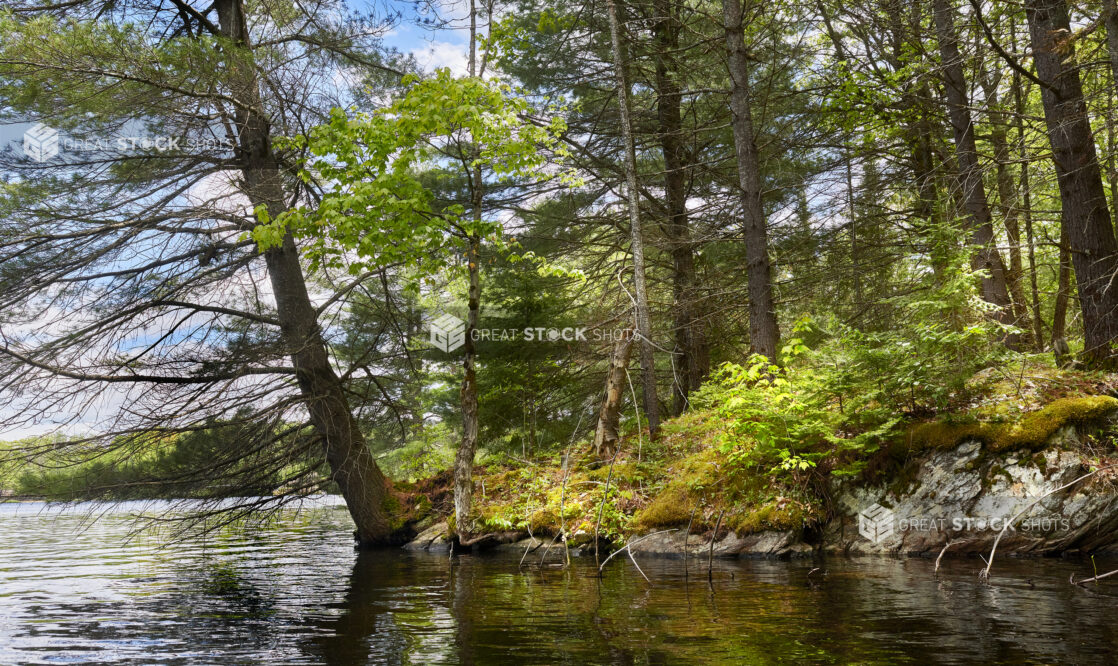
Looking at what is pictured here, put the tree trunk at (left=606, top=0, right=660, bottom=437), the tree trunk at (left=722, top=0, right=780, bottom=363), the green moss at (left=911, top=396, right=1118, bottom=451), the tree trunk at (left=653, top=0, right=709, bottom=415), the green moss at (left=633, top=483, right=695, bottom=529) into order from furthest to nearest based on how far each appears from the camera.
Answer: the tree trunk at (left=653, top=0, right=709, bottom=415) < the tree trunk at (left=606, top=0, right=660, bottom=437) < the tree trunk at (left=722, top=0, right=780, bottom=363) < the green moss at (left=633, top=483, right=695, bottom=529) < the green moss at (left=911, top=396, right=1118, bottom=451)

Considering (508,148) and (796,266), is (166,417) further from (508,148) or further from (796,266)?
(796,266)

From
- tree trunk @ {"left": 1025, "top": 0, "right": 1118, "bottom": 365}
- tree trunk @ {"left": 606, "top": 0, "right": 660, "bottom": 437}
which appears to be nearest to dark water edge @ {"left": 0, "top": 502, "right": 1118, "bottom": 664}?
tree trunk @ {"left": 1025, "top": 0, "right": 1118, "bottom": 365}

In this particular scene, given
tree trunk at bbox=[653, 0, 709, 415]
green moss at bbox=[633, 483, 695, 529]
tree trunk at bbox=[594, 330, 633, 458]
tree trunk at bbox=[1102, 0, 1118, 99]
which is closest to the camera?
tree trunk at bbox=[1102, 0, 1118, 99]

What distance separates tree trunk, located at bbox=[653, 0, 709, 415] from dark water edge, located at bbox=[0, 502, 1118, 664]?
5781 millimetres

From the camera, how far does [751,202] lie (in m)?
11.7

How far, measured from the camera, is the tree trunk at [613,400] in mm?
12141

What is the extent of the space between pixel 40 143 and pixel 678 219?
10.9m

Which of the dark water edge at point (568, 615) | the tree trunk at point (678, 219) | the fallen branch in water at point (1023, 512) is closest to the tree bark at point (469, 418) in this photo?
the dark water edge at point (568, 615)

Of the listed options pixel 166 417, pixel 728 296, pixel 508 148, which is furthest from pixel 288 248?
pixel 728 296

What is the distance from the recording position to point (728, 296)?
47.4 ft

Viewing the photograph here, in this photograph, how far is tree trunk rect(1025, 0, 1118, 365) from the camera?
9.29m

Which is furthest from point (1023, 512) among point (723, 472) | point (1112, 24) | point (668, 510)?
point (1112, 24)

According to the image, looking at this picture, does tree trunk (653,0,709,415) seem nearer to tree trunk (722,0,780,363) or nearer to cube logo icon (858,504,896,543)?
tree trunk (722,0,780,363)

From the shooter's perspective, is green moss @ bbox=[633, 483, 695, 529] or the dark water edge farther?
green moss @ bbox=[633, 483, 695, 529]
